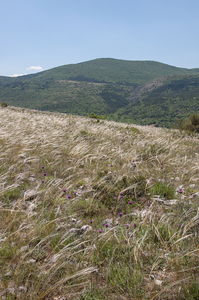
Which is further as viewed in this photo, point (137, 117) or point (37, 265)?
point (137, 117)

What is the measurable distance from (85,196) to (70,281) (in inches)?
51.7

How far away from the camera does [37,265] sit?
5.38 ft

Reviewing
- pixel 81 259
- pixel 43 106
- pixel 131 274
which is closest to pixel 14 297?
pixel 81 259

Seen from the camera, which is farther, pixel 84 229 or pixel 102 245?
pixel 84 229

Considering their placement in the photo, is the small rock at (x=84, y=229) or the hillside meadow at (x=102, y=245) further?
the small rock at (x=84, y=229)

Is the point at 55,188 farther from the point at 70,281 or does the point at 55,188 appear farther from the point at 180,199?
the point at 180,199

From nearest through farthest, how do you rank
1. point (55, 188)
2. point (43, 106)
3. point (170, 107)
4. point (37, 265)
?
point (37, 265)
point (55, 188)
point (170, 107)
point (43, 106)

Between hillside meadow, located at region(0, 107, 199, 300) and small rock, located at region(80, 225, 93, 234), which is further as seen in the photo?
small rock, located at region(80, 225, 93, 234)

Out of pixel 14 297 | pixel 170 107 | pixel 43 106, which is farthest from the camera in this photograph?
pixel 43 106

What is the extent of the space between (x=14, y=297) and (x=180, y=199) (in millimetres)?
2286

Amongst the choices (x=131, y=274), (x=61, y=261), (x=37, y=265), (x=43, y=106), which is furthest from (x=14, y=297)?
(x=43, y=106)

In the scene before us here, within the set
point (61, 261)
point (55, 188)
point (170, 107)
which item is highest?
point (170, 107)

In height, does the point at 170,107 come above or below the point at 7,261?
above

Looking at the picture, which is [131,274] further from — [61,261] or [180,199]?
[180,199]
